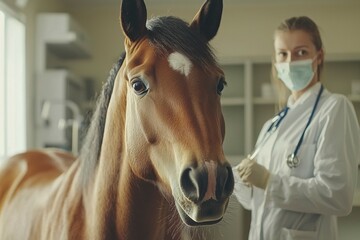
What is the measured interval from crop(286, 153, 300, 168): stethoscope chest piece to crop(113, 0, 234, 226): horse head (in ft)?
1.84

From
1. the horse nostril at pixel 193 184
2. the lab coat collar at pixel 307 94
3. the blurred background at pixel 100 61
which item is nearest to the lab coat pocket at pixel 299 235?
the lab coat collar at pixel 307 94

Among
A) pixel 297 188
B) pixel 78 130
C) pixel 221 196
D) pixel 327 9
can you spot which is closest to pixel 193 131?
pixel 221 196

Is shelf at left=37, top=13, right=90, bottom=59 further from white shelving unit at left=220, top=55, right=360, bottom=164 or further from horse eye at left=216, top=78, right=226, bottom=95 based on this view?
horse eye at left=216, top=78, right=226, bottom=95

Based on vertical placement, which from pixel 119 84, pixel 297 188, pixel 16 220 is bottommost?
pixel 16 220

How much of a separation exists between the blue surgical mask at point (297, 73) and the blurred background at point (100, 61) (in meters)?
1.83

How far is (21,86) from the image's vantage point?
12.0ft

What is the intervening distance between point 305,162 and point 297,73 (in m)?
0.30

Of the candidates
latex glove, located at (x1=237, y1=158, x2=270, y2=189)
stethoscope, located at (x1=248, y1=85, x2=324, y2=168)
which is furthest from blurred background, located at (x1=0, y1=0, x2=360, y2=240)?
latex glove, located at (x1=237, y1=158, x2=270, y2=189)

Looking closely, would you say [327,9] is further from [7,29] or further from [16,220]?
[16,220]

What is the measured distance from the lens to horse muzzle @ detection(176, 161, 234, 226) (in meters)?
0.82

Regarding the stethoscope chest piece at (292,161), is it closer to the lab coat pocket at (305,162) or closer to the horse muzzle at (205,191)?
the lab coat pocket at (305,162)

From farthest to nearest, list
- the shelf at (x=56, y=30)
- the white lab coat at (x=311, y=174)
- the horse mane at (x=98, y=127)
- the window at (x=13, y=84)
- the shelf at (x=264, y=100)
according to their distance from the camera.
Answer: the shelf at (x=264, y=100)
the shelf at (x=56, y=30)
the window at (x=13, y=84)
the white lab coat at (x=311, y=174)
the horse mane at (x=98, y=127)

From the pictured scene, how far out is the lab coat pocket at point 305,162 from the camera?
1.47 metres

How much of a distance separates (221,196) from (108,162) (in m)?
0.31
